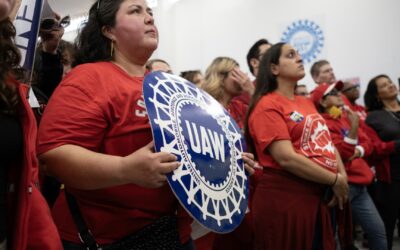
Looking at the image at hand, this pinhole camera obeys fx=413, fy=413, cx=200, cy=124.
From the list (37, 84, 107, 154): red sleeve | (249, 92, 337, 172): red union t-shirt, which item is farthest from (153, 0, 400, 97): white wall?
(37, 84, 107, 154): red sleeve

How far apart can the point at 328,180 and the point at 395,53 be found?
3387 millimetres

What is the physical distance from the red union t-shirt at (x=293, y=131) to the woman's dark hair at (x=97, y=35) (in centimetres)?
97

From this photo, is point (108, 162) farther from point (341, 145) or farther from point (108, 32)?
point (341, 145)

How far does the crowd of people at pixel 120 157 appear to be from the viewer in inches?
37.6

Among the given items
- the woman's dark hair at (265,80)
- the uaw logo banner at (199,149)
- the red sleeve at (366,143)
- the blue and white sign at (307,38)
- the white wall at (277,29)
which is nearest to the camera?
the uaw logo banner at (199,149)

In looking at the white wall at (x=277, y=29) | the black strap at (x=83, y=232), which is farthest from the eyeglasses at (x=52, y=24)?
the white wall at (x=277, y=29)

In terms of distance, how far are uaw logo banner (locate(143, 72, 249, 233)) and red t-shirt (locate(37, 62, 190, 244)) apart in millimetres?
109

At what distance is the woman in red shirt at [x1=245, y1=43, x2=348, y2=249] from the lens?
1999 millimetres

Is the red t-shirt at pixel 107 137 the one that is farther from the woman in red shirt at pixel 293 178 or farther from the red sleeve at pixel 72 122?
the woman in red shirt at pixel 293 178

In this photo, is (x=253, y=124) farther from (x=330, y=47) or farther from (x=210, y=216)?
(x=330, y=47)

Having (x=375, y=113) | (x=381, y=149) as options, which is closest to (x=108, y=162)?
(x=381, y=149)

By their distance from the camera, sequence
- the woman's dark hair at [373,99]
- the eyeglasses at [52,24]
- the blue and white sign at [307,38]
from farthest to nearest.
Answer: the blue and white sign at [307,38]
the woman's dark hair at [373,99]
the eyeglasses at [52,24]

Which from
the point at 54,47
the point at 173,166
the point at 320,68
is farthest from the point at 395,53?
the point at 173,166

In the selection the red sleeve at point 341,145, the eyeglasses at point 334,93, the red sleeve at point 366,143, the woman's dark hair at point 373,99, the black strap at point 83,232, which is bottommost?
the red sleeve at point 366,143
